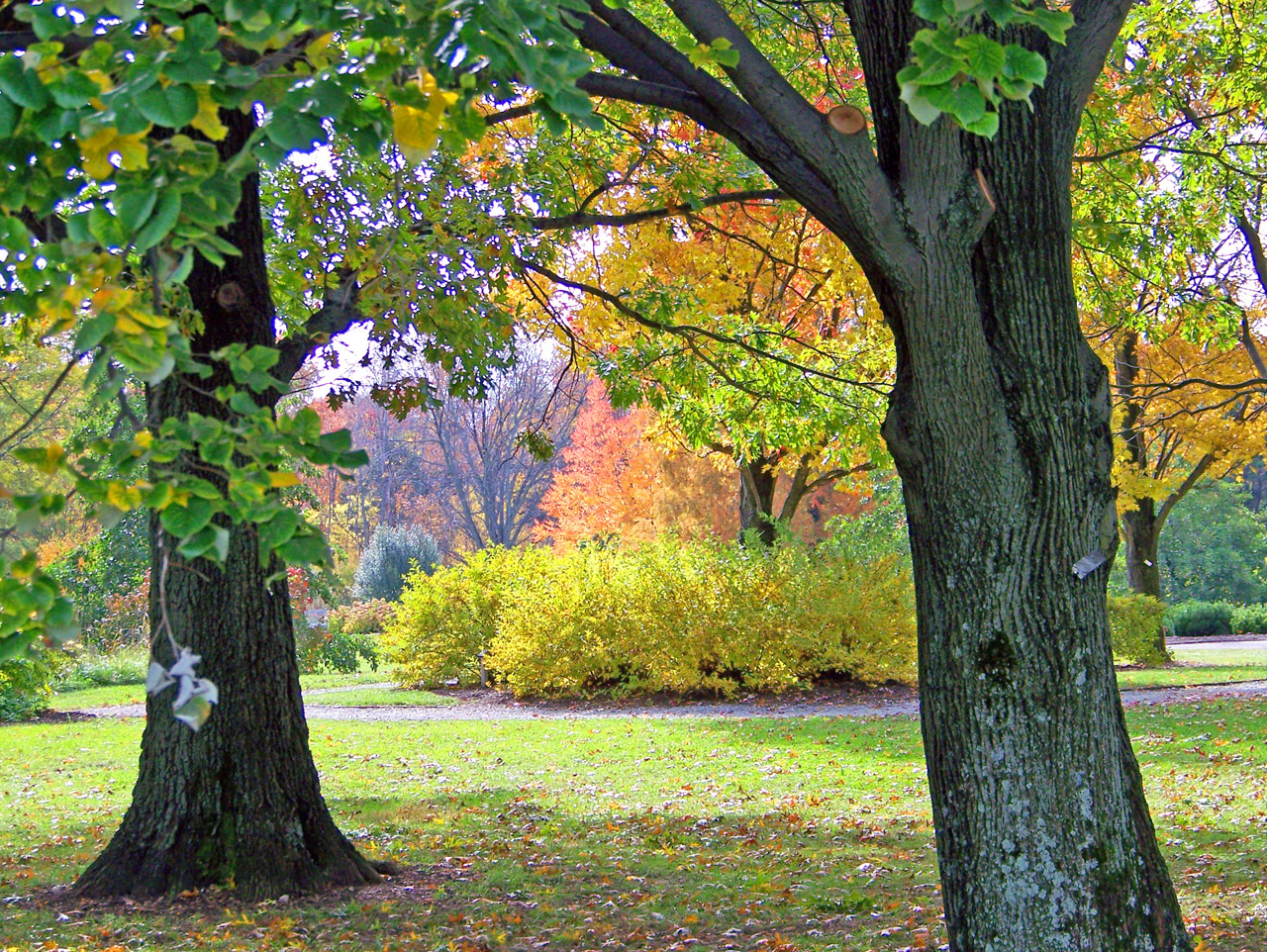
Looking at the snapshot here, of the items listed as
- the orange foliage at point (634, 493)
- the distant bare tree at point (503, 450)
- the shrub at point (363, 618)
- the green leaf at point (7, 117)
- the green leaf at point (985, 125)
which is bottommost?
the shrub at point (363, 618)

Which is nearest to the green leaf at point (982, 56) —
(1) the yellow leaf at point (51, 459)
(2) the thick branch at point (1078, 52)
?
(1) the yellow leaf at point (51, 459)

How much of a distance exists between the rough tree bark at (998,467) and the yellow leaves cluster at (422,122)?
1.70 m

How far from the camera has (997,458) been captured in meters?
3.36

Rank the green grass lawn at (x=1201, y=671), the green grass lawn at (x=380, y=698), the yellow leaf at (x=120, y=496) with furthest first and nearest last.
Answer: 1. the green grass lawn at (x=380, y=698)
2. the green grass lawn at (x=1201, y=671)
3. the yellow leaf at (x=120, y=496)

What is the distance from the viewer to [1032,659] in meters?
3.30

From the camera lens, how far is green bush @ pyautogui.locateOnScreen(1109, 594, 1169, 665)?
56.7 ft

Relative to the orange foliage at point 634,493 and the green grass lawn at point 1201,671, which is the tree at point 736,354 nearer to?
the green grass lawn at point 1201,671

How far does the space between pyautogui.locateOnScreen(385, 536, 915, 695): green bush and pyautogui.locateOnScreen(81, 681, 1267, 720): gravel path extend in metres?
0.39

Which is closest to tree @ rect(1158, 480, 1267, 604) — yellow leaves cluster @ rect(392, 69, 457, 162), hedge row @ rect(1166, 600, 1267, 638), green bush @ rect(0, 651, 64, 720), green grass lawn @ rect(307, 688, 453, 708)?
hedge row @ rect(1166, 600, 1267, 638)

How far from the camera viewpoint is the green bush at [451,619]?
17.0 metres

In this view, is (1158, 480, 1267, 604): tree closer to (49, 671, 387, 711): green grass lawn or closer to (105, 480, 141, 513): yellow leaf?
(49, 671, 387, 711): green grass lawn

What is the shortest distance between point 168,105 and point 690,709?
12.4 metres

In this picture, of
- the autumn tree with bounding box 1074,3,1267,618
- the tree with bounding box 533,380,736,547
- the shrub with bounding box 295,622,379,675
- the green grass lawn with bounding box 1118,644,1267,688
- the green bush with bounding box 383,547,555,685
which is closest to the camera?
the autumn tree with bounding box 1074,3,1267,618

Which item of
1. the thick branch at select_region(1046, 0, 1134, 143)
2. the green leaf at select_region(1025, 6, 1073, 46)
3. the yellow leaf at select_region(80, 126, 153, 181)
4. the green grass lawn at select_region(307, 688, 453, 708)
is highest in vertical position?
the thick branch at select_region(1046, 0, 1134, 143)
